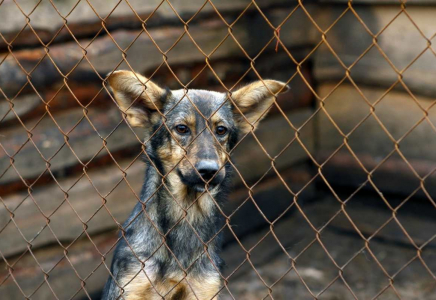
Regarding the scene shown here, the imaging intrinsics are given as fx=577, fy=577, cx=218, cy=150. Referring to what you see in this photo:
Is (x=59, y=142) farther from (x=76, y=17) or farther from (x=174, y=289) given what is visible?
(x=174, y=289)

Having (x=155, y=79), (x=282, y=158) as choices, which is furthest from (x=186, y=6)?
(x=282, y=158)

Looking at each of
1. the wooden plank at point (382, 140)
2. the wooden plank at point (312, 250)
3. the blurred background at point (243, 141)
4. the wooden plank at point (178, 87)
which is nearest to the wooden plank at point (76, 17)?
the blurred background at point (243, 141)

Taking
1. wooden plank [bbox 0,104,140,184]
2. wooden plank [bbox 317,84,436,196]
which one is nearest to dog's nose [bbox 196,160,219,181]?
wooden plank [bbox 0,104,140,184]

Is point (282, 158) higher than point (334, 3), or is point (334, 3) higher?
point (334, 3)

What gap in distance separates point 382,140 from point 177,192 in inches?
156

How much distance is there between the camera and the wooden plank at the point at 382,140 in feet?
22.0

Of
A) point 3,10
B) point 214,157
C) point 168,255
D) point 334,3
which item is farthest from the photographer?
point 334,3

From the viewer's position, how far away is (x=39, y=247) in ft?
17.1

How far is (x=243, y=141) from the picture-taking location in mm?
6824

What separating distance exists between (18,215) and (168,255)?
181cm

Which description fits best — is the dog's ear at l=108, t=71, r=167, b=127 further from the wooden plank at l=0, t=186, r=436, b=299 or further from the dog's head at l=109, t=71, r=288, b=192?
the wooden plank at l=0, t=186, r=436, b=299

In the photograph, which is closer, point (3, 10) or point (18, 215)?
point (3, 10)

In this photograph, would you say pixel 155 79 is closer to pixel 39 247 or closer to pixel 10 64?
pixel 10 64

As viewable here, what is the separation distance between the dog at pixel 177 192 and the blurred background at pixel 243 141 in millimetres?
413
